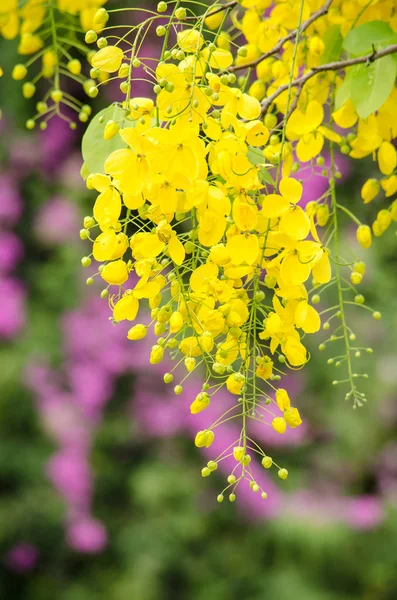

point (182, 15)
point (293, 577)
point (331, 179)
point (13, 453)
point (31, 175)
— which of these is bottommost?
point (293, 577)

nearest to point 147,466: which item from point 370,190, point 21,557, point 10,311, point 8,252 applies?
point 21,557

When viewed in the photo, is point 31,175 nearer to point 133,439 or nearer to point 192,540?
point 133,439

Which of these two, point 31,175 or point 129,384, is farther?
point 31,175

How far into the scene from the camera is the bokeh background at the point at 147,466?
4.82 feet

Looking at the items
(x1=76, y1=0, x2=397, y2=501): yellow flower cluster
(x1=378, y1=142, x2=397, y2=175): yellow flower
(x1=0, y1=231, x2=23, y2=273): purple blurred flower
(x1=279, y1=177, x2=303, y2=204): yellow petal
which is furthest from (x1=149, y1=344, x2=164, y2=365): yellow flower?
(x1=0, y1=231, x2=23, y2=273): purple blurred flower

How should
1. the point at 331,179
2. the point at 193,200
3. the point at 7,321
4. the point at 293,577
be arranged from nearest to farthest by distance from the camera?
the point at 193,200
the point at 331,179
the point at 293,577
the point at 7,321

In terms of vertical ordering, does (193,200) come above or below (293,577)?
above

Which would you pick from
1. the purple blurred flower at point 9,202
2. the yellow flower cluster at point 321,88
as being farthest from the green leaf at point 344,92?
the purple blurred flower at point 9,202

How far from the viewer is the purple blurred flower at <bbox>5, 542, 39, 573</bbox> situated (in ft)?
4.83

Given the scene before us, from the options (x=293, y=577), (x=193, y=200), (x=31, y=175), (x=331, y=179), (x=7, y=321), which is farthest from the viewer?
(x=31, y=175)

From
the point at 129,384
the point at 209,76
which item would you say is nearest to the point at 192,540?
the point at 129,384

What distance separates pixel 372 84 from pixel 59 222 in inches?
52.3

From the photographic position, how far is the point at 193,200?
1.20 ft

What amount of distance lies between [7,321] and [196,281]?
1.24 m
